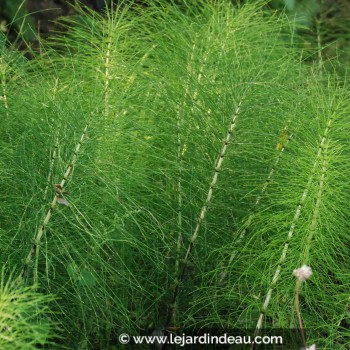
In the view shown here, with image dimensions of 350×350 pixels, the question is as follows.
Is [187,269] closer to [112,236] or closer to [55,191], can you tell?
[112,236]

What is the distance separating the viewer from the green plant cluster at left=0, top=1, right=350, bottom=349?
7.76ft

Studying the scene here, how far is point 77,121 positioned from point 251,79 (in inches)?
23.0

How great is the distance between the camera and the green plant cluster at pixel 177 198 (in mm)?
2365

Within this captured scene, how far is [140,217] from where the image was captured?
2658 millimetres

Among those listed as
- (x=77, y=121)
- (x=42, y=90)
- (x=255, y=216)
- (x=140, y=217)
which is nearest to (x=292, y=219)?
(x=255, y=216)

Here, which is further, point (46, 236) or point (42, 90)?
point (42, 90)

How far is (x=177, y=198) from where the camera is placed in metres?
2.72
